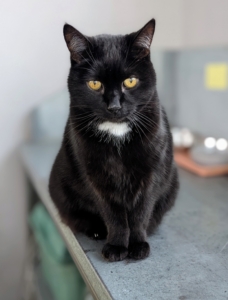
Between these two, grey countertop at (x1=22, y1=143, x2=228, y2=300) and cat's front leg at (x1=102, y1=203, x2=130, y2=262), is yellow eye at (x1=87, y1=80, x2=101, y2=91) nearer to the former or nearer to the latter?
cat's front leg at (x1=102, y1=203, x2=130, y2=262)

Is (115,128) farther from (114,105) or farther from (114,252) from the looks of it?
(114,252)

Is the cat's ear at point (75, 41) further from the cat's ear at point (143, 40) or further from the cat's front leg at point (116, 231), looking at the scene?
the cat's front leg at point (116, 231)

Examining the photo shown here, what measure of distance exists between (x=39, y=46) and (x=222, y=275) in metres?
1.05

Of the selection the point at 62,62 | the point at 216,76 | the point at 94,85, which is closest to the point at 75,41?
the point at 94,85

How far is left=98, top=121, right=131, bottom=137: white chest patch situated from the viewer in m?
0.76

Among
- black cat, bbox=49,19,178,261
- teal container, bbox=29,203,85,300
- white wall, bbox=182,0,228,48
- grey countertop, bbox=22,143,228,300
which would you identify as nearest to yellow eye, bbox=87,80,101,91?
black cat, bbox=49,19,178,261

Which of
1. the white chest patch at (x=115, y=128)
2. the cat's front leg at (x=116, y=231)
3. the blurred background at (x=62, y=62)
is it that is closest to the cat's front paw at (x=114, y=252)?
the cat's front leg at (x=116, y=231)

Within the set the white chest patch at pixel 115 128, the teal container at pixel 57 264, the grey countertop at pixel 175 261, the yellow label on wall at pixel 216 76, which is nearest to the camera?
the grey countertop at pixel 175 261

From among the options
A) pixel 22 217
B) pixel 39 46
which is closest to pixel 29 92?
pixel 39 46

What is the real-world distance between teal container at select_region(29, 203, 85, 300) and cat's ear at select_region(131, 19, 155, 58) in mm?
723

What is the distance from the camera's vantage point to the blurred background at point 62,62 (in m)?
1.32

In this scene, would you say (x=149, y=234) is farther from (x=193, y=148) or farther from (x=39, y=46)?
(x=39, y=46)

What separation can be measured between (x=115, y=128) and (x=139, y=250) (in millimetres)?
266

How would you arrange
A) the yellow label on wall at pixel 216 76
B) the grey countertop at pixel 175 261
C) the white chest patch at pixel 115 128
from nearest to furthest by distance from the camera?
the grey countertop at pixel 175 261 < the white chest patch at pixel 115 128 < the yellow label on wall at pixel 216 76
